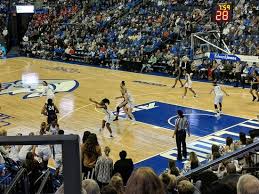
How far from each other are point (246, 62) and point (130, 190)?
68.4ft

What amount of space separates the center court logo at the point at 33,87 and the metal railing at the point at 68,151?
19.0 m

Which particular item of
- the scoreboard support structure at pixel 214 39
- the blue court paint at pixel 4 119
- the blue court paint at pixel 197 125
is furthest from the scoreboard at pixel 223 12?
the blue court paint at pixel 4 119

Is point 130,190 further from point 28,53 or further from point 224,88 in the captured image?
point 28,53

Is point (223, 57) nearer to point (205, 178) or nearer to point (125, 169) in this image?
point (125, 169)

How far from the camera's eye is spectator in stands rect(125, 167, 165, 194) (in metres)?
2.32

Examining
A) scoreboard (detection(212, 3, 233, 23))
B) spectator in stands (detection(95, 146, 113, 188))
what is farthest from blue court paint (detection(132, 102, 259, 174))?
scoreboard (detection(212, 3, 233, 23))

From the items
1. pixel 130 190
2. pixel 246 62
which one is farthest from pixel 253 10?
pixel 130 190

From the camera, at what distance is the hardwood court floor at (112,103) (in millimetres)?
13180

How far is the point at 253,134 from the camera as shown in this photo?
357 inches

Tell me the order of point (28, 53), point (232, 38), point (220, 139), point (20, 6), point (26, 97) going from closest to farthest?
point (220, 139) → point (26, 97) → point (232, 38) → point (28, 53) → point (20, 6)

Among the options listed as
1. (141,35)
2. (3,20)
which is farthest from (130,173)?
(3,20)

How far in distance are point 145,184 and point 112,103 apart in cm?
1579

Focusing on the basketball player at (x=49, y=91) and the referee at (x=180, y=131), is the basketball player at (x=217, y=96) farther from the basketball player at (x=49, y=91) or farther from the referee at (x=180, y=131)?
the basketball player at (x=49, y=91)

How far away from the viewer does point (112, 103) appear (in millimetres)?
18094
